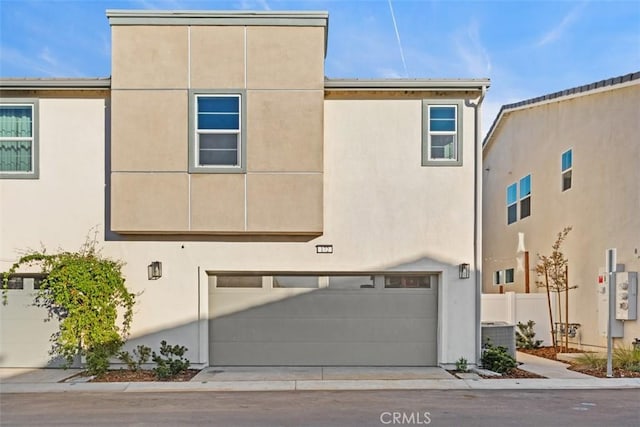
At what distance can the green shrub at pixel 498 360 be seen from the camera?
10328mm

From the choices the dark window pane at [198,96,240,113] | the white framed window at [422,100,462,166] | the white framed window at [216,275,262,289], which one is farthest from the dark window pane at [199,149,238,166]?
the white framed window at [422,100,462,166]

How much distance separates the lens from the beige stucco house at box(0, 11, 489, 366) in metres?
10.4

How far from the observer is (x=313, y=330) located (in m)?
10.9

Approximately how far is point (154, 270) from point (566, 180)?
1170 centimetres

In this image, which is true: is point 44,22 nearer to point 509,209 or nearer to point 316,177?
point 316,177

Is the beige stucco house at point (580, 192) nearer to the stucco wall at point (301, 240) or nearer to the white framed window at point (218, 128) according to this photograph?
the stucco wall at point (301, 240)

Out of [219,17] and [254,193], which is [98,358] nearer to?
[254,193]

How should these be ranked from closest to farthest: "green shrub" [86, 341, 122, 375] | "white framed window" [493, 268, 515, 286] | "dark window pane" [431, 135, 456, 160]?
1. "green shrub" [86, 341, 122, 375]
2. "dark window pane" [431, 135, 456, 160]
3. "white framed window" [493, 268, 515, 286]

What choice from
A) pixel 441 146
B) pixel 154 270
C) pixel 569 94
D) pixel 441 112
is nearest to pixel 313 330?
pixel 154 270

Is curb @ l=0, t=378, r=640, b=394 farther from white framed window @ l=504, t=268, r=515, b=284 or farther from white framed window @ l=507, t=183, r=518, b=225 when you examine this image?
white framed window @ l=507, t=183, r=518, b=225

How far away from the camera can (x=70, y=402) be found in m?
8.27

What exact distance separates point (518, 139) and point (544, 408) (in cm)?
1232

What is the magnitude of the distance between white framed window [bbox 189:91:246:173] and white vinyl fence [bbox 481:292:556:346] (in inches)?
330

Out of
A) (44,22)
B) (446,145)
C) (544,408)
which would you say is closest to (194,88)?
(44,22)
